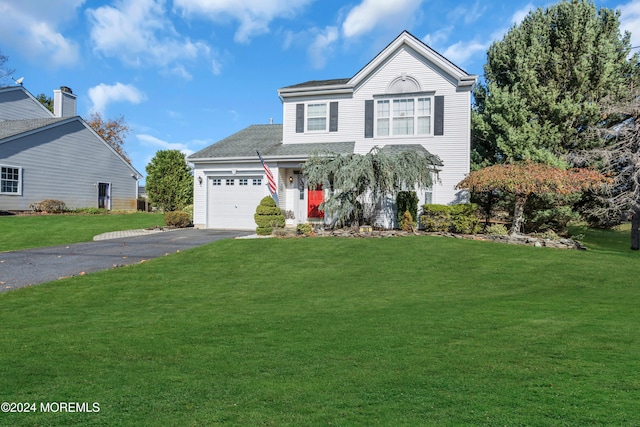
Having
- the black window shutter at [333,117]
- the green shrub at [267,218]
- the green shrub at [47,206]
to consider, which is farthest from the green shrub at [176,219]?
the green shrub at [47,206]

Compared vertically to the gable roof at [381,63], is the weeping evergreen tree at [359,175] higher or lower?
lower

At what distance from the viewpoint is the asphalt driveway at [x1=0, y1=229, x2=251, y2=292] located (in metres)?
10.3

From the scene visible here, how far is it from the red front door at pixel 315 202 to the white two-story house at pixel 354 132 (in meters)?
0.05

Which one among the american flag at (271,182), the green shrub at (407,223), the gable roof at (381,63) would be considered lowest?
the green shrub at (407,223)

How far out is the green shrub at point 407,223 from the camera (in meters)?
16.3

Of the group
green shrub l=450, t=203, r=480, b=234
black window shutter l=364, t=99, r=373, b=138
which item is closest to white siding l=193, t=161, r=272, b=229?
black window shutter l=364, t=99, r=373, b=138

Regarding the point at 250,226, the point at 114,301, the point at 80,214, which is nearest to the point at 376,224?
the point at 250,226

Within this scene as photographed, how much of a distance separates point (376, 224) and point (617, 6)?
50.6 ft

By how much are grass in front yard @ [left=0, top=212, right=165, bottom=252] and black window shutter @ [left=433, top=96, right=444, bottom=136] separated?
16.2 meters

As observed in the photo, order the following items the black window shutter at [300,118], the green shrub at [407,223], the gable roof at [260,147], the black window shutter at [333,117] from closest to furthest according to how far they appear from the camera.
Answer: the green shrub at [407,223]
the gable roof at [260,147]
the black window shutter at [333,117]
the black window shutter at [300,118]

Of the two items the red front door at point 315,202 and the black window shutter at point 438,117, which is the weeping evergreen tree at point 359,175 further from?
the red front door at point 315,202

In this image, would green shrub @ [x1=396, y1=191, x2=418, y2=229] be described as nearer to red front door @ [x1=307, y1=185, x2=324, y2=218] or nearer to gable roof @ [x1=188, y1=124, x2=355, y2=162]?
gable roof @ [x1=188, y1=124, x2=355, y2=162]

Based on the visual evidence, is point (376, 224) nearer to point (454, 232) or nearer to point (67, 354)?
point (454, 232)

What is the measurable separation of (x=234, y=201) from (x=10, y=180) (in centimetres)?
1477
